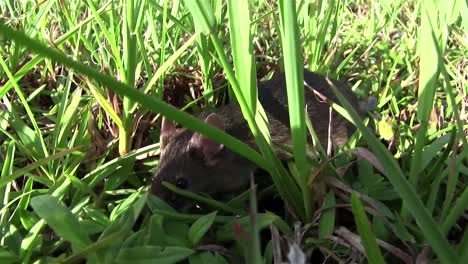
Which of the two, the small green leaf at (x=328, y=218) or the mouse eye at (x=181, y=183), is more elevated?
the small green leaf at (x=328, y=218)

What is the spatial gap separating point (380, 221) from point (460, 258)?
37 cm

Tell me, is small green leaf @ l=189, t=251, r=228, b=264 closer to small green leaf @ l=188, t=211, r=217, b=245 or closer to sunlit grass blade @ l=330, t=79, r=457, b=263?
small green leaf @ l=188, t=211, r=217, b=245

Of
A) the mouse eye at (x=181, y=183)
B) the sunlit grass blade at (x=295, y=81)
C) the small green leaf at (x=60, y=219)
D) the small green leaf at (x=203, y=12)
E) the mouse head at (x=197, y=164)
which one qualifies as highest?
the small green leaf at (x=203, y=12)

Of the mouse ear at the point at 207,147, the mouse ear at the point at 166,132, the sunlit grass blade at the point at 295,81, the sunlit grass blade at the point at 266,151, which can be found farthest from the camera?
the mouse ear at the point at 207,147

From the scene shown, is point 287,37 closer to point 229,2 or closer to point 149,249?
point 229,2

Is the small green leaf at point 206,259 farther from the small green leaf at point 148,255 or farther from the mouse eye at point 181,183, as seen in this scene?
the mouse eye at point 181,183

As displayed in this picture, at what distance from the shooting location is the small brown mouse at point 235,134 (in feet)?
8.36

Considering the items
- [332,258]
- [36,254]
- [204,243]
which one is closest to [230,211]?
[204,243]

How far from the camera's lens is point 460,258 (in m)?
1.13

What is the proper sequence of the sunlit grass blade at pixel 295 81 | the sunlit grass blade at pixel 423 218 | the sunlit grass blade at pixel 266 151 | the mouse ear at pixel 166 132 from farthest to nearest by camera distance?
the mouse ear at pixel 166 132, the sunlit grass blade at pixel 266 151, the sunlit grass blade at pixel 295 81, the sunlit grass blade at pixel 423 218

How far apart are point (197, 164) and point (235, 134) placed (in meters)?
0.26

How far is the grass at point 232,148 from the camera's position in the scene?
4.01 ft

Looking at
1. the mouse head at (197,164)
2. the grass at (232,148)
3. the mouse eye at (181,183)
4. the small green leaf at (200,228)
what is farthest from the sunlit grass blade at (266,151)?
the mouse eye at (181,183)

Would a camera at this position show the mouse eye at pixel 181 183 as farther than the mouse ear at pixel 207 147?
No
